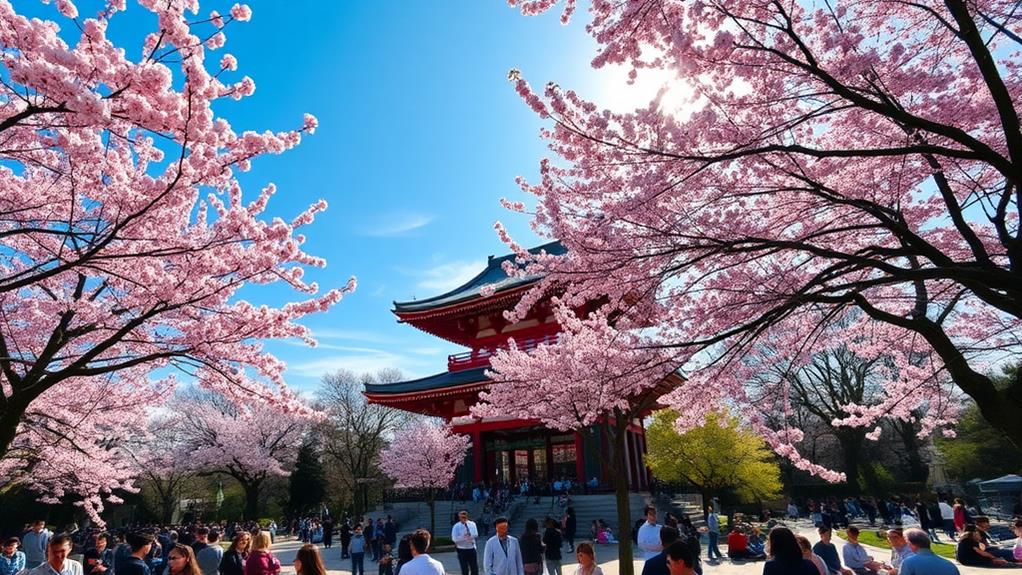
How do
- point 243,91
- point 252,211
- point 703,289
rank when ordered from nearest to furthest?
point 243,91 → point 703,289 → point 252,211

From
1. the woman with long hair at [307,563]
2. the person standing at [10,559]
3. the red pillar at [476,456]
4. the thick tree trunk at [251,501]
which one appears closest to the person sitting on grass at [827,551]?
the woman with long hair at [307,563]

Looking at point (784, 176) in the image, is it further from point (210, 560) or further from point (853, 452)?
point (853, 452)

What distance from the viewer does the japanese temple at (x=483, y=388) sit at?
22.6m

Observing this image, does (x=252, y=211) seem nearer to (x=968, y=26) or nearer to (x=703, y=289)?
(x=703, y=289)

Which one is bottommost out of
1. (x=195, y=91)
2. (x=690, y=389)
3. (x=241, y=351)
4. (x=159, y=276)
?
(x=690, y=389)

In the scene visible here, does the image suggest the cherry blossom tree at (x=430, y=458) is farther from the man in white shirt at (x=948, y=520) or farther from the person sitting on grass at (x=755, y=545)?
the man in white shirt at (x=948, y=520)

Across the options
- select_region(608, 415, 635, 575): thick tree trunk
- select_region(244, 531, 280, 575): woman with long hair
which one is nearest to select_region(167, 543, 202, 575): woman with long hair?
select_region(244, 531, 280, 575): woman with long hair

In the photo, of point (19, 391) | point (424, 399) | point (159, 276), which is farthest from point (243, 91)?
point (424, 399)

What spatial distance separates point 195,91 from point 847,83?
5476 mm

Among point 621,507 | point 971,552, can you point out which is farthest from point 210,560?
point 971,552

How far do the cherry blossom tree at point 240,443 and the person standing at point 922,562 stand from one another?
3422 cm

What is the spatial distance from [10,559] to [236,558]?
3.88 m

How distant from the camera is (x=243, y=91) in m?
4.92

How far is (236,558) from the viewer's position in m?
6.29
